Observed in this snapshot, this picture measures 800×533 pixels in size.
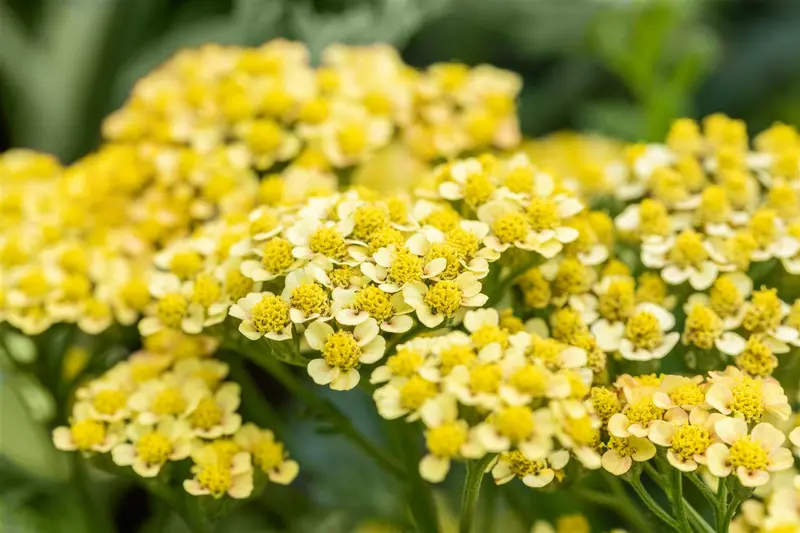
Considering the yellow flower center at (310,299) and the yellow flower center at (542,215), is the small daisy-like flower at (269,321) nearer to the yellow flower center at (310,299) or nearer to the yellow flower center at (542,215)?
Result: the yellow flower center at (310,299)

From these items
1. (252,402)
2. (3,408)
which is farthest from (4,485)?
(252,402)

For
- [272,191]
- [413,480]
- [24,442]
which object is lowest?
[24,442]

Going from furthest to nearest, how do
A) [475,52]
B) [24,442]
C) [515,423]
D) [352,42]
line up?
1. [475,52]
2. [352,42]
3. [24,442]
4. [515,423]

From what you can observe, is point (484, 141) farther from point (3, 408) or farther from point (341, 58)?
point (3, 408)

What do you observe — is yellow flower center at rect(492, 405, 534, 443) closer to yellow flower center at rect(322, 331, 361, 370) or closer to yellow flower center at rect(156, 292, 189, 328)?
yellow flower center at rect(322, 331, 361, 370)

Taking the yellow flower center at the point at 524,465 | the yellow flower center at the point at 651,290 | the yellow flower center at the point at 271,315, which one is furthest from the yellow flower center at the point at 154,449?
the yellow flower center at the point at 651,290

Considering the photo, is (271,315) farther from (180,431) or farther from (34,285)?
(34,285)

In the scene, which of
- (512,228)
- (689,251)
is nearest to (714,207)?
(689,251)
